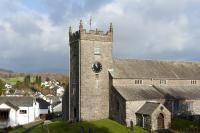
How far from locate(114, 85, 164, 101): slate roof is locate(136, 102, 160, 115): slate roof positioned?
1.65m

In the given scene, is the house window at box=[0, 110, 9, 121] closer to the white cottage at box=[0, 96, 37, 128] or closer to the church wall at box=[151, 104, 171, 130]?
the white cottage at box=[0, 96, 37, 128]

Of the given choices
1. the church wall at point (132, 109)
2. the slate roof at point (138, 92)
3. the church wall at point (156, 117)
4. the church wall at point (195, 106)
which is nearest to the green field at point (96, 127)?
the church wall at point (132, 109)

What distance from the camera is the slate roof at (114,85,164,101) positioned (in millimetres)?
59062

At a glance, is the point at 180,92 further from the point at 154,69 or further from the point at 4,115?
the point at 4,115

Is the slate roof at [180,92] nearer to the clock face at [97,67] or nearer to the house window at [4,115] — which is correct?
the clock face at [97,67]

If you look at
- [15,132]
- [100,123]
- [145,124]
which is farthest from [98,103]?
[15,132]

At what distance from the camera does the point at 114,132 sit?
51.3 m

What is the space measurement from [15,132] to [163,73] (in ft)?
94.8

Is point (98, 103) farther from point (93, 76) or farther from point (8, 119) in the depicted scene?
point (8, 119)

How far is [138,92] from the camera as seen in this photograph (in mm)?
61688

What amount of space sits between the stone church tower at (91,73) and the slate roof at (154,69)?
259 cm

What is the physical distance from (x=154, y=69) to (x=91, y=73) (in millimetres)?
14005

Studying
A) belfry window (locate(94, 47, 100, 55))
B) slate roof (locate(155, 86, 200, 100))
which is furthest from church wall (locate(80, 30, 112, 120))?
slate roof (locate(155, 86, 200, 100))

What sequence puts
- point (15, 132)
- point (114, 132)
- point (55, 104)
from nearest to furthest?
point (114, 132), point (15, 132), point (55, 104)
